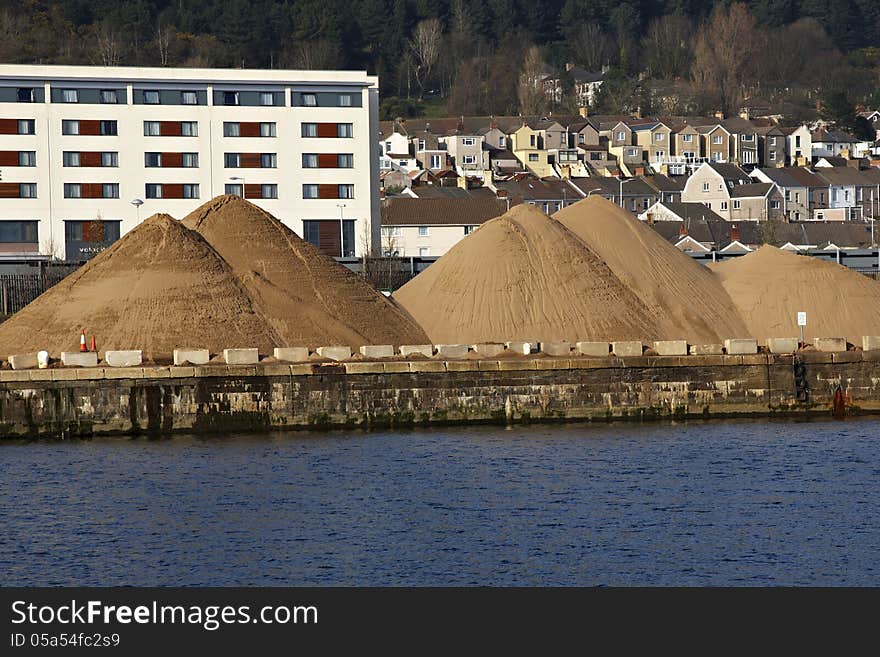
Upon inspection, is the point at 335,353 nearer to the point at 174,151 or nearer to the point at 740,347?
the point at 740,347

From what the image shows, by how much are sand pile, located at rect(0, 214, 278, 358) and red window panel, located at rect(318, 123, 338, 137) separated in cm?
4791

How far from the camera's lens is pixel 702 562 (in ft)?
101

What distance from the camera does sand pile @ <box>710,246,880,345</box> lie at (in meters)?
Answer: 57.8

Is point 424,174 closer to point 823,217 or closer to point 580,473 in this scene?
point 823,217

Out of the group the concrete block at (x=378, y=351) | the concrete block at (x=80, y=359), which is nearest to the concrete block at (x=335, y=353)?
the concrete block at (x=378, y=351)

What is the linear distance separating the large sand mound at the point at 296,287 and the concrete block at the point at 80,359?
237 inches

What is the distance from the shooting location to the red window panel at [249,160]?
9988cm

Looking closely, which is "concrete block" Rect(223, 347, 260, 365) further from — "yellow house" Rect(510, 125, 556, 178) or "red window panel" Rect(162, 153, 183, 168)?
"yellow house" Rect(510, 125, 556, 178)

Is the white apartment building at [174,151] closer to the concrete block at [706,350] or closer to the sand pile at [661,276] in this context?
the sand pile at [661,276]

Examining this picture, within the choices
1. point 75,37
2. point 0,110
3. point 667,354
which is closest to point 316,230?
point 0,110

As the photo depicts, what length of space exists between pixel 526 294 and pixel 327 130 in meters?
47.7

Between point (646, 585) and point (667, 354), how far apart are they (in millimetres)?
22639

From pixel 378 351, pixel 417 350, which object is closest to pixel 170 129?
pixel 417 350
